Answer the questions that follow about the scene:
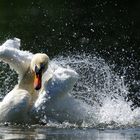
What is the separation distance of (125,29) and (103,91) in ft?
34.7

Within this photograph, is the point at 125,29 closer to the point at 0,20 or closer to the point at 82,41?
the point at 82,41

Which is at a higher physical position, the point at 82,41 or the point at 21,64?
the point at 82,41

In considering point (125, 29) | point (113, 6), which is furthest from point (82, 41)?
point (113, 6)

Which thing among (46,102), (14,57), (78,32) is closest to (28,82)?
(14,57)

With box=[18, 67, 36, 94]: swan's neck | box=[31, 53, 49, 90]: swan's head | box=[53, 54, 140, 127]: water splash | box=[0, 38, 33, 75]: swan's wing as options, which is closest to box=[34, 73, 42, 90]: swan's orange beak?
box=[31, 53, 49, 90]: swan's head

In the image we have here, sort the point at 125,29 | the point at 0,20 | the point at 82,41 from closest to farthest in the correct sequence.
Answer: the point at 82,41, the point at 125,29, the point at 0,20

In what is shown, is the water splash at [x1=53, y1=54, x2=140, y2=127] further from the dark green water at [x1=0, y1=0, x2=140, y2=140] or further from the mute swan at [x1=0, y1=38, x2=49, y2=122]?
the mute swan at [x1=0, y1=38, x2=49, y2=122]

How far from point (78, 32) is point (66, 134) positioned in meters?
13.8

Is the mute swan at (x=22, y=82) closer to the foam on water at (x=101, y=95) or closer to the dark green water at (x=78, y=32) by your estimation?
the dark green water at (x=78, y=32)

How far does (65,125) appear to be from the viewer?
680 inches

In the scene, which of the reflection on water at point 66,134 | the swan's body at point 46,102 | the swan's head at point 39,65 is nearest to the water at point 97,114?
the reflection on water at point 66,134

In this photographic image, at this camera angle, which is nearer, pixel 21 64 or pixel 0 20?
pixel 21 64

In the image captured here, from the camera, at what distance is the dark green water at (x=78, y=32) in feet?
71.1

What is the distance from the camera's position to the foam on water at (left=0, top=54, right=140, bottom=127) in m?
17.7
